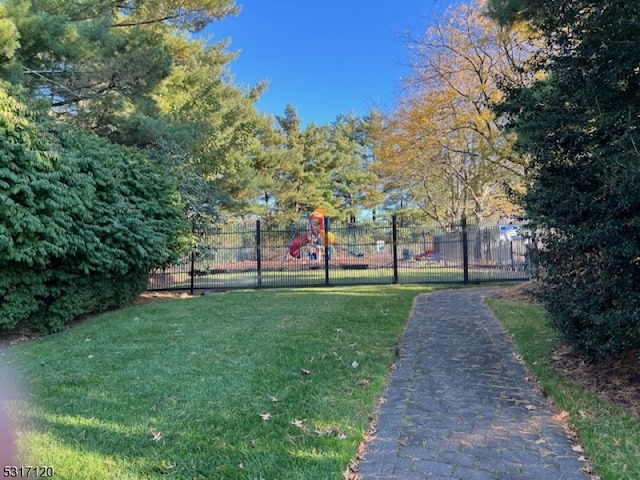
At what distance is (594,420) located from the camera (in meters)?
3.36

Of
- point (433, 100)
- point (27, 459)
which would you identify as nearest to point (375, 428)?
point (27, 459)

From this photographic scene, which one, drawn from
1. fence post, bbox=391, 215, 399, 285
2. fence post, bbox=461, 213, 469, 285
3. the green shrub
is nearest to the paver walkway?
→ the green shrub

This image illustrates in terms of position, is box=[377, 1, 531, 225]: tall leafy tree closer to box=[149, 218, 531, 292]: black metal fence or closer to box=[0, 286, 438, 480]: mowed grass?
box=[149, 218, 531, 292]: black metal fence

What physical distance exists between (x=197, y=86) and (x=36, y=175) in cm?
1169

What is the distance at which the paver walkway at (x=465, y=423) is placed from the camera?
108 inches

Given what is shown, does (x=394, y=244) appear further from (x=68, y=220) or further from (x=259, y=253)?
(x=68, y=220)

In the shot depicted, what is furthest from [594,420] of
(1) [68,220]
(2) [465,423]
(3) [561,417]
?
(1) [68,220]

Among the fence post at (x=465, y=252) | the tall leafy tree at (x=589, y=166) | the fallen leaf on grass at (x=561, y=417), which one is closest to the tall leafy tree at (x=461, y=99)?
the fence post at (x=465, y=252)

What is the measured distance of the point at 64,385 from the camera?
4.20 meters

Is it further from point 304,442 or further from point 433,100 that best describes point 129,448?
point 433,100

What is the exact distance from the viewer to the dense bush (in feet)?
22.2

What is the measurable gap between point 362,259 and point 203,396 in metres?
11.3

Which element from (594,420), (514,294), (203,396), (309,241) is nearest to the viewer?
(594,420)

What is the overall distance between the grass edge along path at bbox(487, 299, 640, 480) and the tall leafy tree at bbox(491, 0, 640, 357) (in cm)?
45
